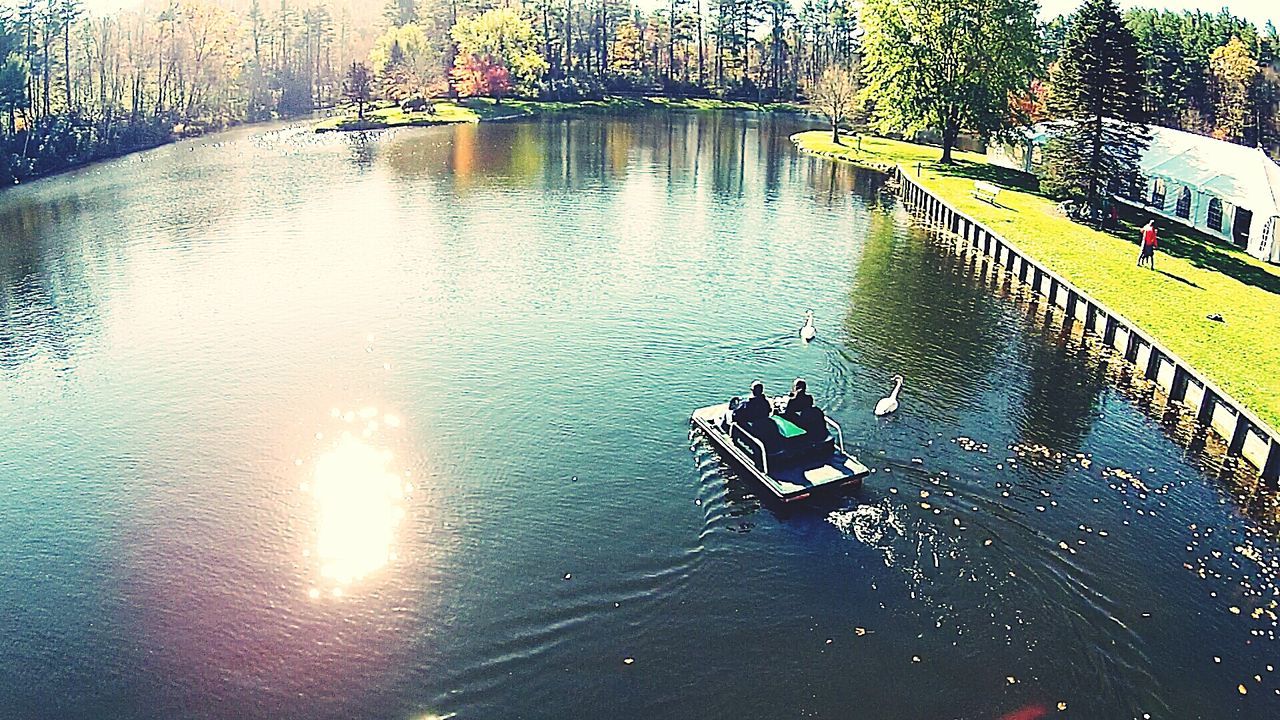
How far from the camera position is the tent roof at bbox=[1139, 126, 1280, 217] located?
49594mm

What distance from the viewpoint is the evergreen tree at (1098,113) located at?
57281 millimetres

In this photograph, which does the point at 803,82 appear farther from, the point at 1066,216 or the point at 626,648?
the point at 626,648

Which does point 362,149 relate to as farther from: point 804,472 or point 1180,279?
point 804,472

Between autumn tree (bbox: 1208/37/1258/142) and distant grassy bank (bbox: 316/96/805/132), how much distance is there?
60609 millimetres

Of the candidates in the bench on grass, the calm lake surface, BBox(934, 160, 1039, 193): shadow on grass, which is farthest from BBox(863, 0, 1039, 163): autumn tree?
the calm lake surface

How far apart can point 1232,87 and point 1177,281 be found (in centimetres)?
7784

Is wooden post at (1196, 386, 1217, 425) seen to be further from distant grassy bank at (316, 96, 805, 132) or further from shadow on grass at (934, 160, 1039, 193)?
distant grassy bank at (316, 96, 805, 132)

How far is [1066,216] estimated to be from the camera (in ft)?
197

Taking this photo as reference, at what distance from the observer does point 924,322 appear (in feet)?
138

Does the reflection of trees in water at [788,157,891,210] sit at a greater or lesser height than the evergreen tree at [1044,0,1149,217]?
lesser

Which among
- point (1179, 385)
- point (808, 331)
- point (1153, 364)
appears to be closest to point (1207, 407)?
point (1179, 385)

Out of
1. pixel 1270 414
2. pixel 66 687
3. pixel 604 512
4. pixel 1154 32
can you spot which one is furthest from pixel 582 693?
pixel 1154 32

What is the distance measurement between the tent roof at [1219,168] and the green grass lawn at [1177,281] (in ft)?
8.33

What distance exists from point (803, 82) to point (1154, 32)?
57.5 metres
